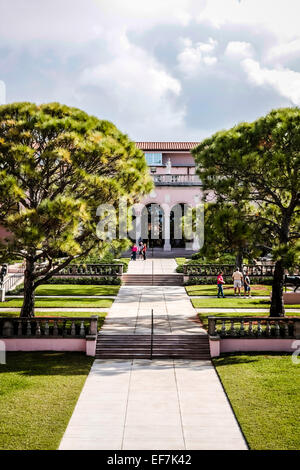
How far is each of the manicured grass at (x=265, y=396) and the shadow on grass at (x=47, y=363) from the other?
445cm

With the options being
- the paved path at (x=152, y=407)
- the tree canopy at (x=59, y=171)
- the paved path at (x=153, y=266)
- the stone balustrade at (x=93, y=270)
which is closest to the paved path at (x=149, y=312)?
the paved path at (x=152, y=407)

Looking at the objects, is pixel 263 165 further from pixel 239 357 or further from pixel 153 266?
pixel 153 266

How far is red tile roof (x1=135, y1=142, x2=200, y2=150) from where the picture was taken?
1710 inches

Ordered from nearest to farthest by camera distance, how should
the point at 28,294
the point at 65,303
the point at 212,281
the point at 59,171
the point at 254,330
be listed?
the point at 254,330 → the point at 59,171 → the point at 28,294 → the point at 65,303 → the point at 212,281

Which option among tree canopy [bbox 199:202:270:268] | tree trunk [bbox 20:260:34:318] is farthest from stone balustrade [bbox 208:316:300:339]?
tree trunk [bbox 20:260:34:318]

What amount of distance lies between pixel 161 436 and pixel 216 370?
4.44 m

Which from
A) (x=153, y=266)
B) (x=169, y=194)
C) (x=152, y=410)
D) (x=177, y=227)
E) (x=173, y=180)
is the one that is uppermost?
(x=173, y=180)

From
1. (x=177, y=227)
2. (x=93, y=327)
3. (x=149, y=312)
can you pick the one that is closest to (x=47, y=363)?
(x=93, y=327)

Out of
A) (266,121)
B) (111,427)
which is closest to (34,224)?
(111,427)

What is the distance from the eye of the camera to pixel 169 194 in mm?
38531

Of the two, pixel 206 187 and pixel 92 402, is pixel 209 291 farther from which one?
Answer: pixel 92 402

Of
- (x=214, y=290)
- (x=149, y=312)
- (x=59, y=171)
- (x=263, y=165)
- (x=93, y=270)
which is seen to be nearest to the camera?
(x=263, y=165)

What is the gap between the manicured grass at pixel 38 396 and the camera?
8844 mm

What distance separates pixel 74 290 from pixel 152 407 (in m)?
14.1
